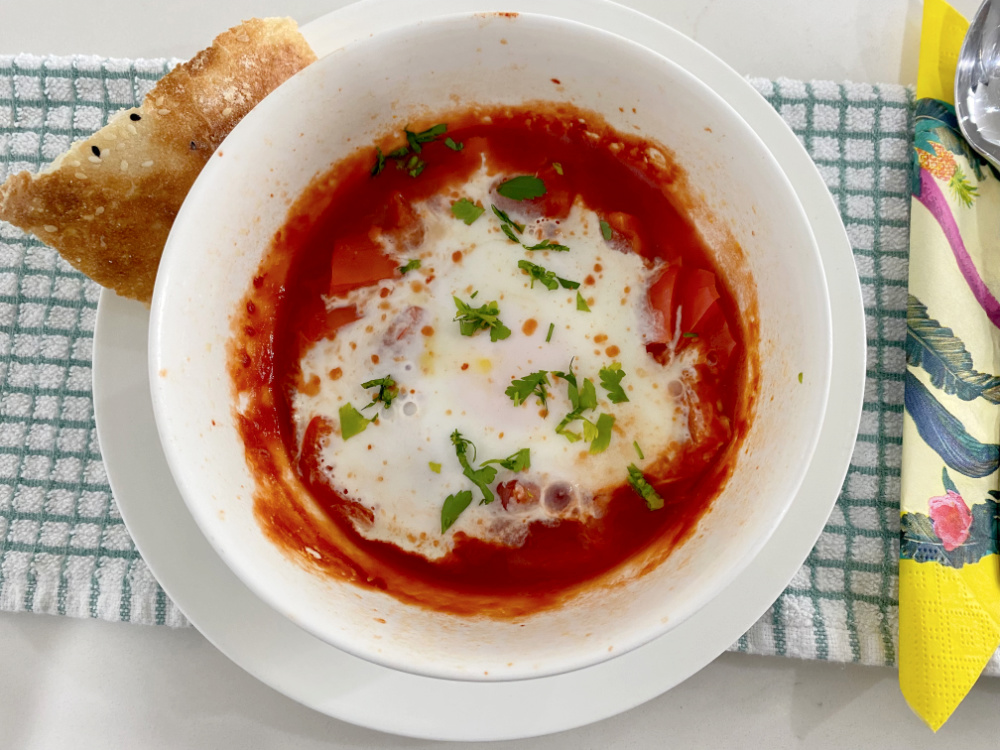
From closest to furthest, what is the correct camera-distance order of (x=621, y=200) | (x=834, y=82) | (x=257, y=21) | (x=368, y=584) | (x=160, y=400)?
(x=160, y=400)
(x=257, y=21)
(x=368, y=584)
(x=621, y=200)
(x=834, y=82)

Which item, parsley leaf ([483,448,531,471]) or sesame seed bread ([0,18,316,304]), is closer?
sesame seed bread ([0,18,316,304])

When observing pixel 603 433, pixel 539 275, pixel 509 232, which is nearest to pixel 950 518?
pixel 603 433

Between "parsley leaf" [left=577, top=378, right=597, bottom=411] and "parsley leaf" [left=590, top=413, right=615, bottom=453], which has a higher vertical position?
"parsley leaf" [left=577, top=378, right=597, bottom=411]

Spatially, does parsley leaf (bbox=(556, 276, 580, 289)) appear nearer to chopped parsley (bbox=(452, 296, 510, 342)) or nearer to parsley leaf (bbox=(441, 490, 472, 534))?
chopped parsley (bbox=(452, 296, 510, 342))

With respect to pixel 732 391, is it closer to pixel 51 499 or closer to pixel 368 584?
pixel 368 584

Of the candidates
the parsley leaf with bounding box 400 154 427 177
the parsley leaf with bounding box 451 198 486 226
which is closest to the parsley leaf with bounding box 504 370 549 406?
the parsley leaf with bounding box 451 198 486 226

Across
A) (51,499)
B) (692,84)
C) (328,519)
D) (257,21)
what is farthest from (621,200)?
(51,499)
